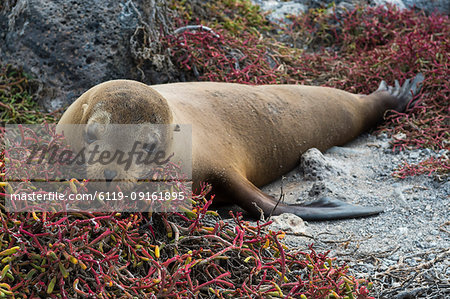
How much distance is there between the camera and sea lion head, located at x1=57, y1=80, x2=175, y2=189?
2762mm

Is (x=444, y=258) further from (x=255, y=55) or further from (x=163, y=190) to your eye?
(x=255, y=55)

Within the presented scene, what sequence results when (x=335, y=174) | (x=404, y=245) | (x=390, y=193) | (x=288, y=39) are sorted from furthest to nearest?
(x=288, y=39) → (x=335, y=174) → (x=390, y=193) → (x=404, y=245)

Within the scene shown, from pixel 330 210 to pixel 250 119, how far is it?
1.06 m

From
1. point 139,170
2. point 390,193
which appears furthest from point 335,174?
point 139,170

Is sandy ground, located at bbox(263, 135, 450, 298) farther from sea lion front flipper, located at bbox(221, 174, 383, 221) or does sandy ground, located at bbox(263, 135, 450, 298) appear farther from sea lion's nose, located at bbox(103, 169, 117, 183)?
sea lion's nose, located at bbox(103, 169, 117, 183)

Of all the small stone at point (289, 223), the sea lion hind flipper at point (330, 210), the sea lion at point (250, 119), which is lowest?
the sea lion hind flipper at point (330, 210)

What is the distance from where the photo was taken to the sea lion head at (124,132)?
109 inches

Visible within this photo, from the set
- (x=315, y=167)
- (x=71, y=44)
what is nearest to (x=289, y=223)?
(x=315, y=167)

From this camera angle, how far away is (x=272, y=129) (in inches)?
174

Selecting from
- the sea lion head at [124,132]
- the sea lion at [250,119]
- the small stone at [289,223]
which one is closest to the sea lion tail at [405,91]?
the sea lion at [250,119]

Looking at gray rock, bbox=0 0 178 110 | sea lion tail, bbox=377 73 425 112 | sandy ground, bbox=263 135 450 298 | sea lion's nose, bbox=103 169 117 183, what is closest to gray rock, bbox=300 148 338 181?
sandy ground, bbox=263 135 450 298

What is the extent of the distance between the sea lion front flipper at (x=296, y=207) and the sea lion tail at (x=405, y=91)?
213cm

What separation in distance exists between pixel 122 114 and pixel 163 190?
0.47 metres

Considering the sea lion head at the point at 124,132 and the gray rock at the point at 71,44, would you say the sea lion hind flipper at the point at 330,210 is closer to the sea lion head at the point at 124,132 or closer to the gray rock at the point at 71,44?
the sea lion head at the point at 124,132
